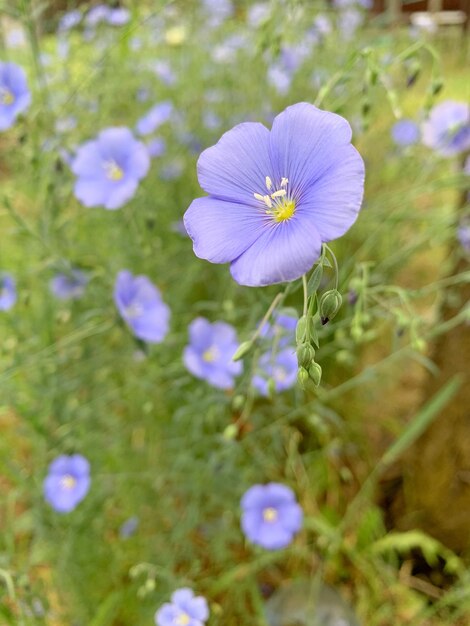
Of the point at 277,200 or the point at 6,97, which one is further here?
the point at 6,97

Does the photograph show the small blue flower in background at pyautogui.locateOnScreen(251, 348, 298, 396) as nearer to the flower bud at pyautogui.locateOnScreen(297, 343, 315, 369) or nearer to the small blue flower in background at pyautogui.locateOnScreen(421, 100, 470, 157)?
the small blue flower in background at pyautogui.locateOnScreen(421, 100, 470, 157)

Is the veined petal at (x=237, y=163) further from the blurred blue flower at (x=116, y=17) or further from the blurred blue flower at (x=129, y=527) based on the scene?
the blurred blue flower at (x=116, y=17)

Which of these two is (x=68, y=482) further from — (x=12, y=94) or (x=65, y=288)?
(x=12, y=94)

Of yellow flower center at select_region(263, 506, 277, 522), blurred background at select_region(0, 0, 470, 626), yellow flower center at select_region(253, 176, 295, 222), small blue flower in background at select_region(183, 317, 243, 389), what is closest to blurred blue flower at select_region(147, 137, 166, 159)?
blurred background at select_region(0, 0, 470, 626)

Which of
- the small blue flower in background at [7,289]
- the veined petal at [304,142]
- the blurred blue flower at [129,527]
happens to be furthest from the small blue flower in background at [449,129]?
the blurred blue flower at [129,527]

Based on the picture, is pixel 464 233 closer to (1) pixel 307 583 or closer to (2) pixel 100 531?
(1) pixel 307 583

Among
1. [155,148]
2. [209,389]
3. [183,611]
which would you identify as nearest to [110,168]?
[155,148]

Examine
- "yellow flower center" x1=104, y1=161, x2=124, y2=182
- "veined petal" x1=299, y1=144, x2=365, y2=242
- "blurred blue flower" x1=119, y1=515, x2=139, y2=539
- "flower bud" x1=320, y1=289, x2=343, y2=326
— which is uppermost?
"veined petal" x1=299, y1=144, x2=365, y2=242
